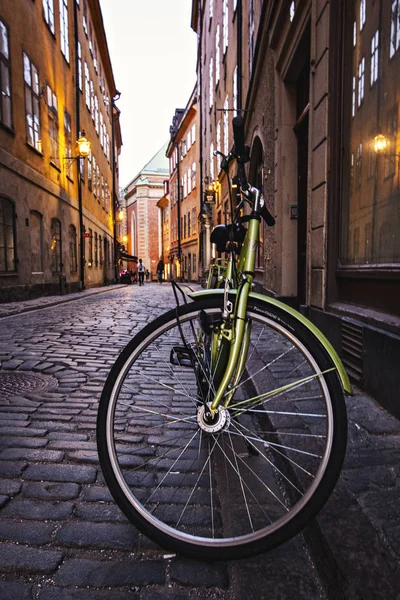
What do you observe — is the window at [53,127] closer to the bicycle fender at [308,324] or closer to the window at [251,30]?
the window at [251,30]

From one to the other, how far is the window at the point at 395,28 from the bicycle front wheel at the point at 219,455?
7.96ft

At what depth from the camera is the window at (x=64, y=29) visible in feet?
56.6

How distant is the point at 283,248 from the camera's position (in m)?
7.17

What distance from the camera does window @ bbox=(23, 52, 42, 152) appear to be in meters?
12.9

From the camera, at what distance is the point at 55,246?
646 inches

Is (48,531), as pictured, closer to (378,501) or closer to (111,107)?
(378,501)

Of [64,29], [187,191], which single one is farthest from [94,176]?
[187,191]

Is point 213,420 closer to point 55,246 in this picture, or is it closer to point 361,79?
point 361,79

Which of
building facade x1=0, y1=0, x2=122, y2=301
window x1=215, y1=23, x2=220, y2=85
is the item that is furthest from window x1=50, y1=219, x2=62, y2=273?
window x1=215, y1=23, x2=220, y2=85

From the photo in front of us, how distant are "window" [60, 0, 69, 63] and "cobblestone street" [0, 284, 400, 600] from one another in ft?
60.6

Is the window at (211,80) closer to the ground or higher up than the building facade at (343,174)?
higher up

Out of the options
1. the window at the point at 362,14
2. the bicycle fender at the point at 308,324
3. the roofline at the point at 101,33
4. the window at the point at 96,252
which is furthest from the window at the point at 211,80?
the bicycle fender at the point at 308,324

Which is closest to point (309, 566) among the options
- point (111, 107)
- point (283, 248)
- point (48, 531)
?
point (48, 531)

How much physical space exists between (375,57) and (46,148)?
44.5ft
